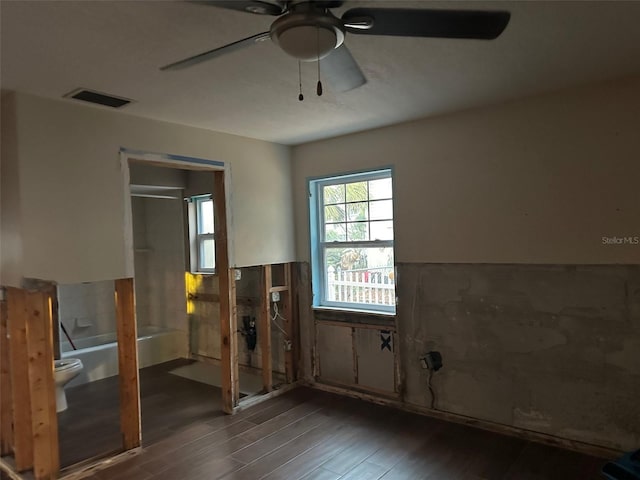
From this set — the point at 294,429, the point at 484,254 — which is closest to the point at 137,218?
the point at 294,429

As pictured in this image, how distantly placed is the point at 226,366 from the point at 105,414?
1.20 m

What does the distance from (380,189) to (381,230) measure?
15.6 inches

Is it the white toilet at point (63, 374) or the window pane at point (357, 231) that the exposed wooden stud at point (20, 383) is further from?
the window pane at point (357, 231)

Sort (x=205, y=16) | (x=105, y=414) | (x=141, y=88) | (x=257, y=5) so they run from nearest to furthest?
(x=257, y=5) → (x=205, y=16) → (x=141, y=88) → (x=105, y=414)

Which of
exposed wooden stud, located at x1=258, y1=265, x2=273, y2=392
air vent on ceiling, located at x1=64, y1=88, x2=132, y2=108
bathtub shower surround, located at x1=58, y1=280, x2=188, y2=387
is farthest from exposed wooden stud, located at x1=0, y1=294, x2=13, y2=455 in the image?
exposed wooden stud, located at x1=258, y1=265, x2=273, y2=392

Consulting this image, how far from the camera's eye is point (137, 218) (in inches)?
245

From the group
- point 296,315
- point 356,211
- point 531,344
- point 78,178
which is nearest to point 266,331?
point 296,315

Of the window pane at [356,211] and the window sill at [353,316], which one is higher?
the window pane at [356,211]

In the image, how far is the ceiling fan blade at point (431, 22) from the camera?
1497 mm

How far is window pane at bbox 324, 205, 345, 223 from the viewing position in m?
4.42

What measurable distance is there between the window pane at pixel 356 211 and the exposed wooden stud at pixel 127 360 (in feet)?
7.01

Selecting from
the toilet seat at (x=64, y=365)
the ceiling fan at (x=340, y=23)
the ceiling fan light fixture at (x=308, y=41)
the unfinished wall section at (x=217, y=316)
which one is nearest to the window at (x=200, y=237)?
the unfinished wall section at (x=217, y=316)

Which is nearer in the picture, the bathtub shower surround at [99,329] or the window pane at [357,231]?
the window pane at [357,231]

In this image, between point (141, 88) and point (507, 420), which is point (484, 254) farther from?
point (141, 88)
